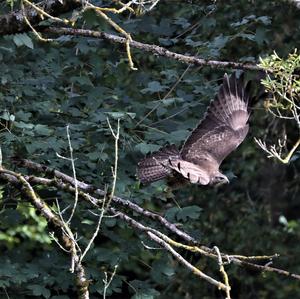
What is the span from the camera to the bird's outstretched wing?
6.16 meters

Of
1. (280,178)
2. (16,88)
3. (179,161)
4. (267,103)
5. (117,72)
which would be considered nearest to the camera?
(267,103)

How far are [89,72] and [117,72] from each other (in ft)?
0.78

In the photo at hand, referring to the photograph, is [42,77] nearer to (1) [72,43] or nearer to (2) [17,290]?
(1) [72,43]

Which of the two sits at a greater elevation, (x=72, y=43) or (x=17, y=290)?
Answer: (x=72, y=43)

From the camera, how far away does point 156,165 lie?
5.81m

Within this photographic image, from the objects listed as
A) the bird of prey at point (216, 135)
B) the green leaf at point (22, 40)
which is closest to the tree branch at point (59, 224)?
the green leaf at point (22, 40)

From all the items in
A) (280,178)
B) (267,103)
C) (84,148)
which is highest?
(267,103)

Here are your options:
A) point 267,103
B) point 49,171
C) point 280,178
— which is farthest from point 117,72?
point 280,178

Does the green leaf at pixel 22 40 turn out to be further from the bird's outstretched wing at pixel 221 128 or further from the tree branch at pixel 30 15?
the bird's outstretched wing at pixel 221 128

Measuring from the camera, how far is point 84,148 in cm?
607

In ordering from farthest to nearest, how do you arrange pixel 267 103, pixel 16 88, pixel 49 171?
pixel 16 88 < pixel 49 171 < pixel 267 103

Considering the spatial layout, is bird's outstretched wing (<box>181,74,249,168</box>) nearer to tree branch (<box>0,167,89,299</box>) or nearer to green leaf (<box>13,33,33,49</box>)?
green leaf (<box>13,33,33,49</box>)

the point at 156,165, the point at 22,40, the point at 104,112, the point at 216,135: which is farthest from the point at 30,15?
the point at 216,135

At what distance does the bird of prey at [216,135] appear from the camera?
5.93 meters
